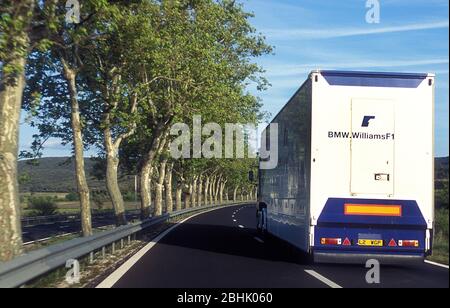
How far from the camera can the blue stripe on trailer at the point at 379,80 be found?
1236 centimetres

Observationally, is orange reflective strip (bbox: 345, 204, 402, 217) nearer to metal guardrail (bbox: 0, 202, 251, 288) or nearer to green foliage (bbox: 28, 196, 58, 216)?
metal guardrail (bbox: 0, 202, 251, 288)

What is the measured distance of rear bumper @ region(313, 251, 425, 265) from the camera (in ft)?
40.9

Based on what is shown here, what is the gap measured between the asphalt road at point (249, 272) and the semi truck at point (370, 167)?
0.63m

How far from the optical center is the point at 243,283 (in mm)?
11023

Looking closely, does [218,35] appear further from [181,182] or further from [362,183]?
[181,182]

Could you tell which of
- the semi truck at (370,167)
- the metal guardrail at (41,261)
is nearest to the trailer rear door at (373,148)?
the semi truck at (370,167)

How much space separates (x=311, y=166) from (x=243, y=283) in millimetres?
2844

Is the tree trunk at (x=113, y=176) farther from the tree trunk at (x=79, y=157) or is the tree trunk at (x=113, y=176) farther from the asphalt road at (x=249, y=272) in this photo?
the asphalt road at (x=249, y=272)

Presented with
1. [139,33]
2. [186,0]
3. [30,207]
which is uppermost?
[186,0]

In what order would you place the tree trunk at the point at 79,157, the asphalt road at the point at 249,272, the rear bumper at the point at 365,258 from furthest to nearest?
the tree trunk at the point at 79,157, the rear bumper at the point at 365,258, the asphalt road at the point at 249,272

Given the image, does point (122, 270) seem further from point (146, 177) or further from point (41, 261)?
point (146, 177)

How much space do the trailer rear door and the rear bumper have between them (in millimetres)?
1273

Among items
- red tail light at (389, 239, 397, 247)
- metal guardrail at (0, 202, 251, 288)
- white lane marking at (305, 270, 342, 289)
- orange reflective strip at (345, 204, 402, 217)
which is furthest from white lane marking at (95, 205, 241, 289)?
red tail light at (389, 239, 397, 247)
